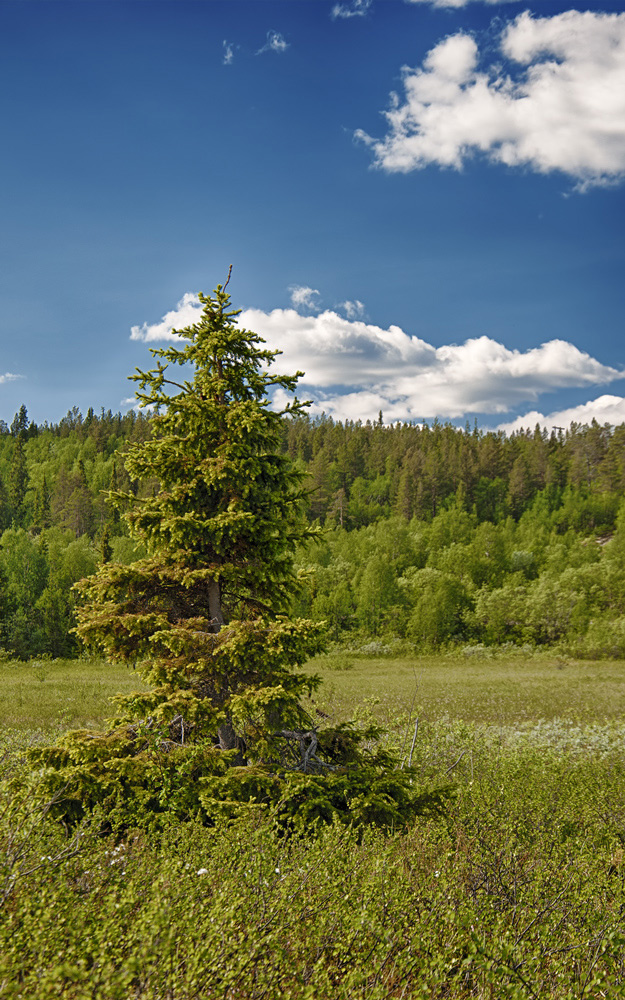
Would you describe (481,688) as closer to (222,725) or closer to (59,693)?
(59,693)

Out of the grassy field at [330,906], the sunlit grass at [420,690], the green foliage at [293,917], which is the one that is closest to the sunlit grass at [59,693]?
the sunlit grass at [420,690]

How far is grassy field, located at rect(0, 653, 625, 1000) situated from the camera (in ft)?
11.4

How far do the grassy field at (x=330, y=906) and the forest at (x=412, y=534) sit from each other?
28.1 m

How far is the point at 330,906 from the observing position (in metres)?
4.61

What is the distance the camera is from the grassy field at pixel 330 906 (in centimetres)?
347

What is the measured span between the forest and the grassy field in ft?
92.1

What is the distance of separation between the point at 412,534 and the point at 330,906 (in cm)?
9953

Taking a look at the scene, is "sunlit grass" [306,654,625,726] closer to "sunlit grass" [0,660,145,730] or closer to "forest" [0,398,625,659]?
"forest" [0,398,625,659]

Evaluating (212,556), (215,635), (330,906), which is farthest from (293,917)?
(212,556)

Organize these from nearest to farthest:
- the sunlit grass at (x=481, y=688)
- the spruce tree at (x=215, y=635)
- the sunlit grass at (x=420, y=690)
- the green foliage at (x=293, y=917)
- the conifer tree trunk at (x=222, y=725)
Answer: the green foliage at (x=293, y=917), the spruce tree at (x=215, y=635), the conifer tree trunk at (x=222, y=725), the sunlit grass at (x=420, y=690), the sunlit grass at (x=481, y=688)

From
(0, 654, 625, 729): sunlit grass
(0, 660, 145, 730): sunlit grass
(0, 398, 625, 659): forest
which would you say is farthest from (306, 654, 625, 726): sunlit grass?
(0, 660, 145, 730): sunlit grass

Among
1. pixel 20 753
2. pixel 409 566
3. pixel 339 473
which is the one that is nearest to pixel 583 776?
pixel 20 753

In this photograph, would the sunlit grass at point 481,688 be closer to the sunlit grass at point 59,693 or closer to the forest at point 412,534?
the forest at point 412,534

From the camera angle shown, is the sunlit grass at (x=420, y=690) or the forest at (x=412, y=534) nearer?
the sunlit grass at (x=420, y=690)
